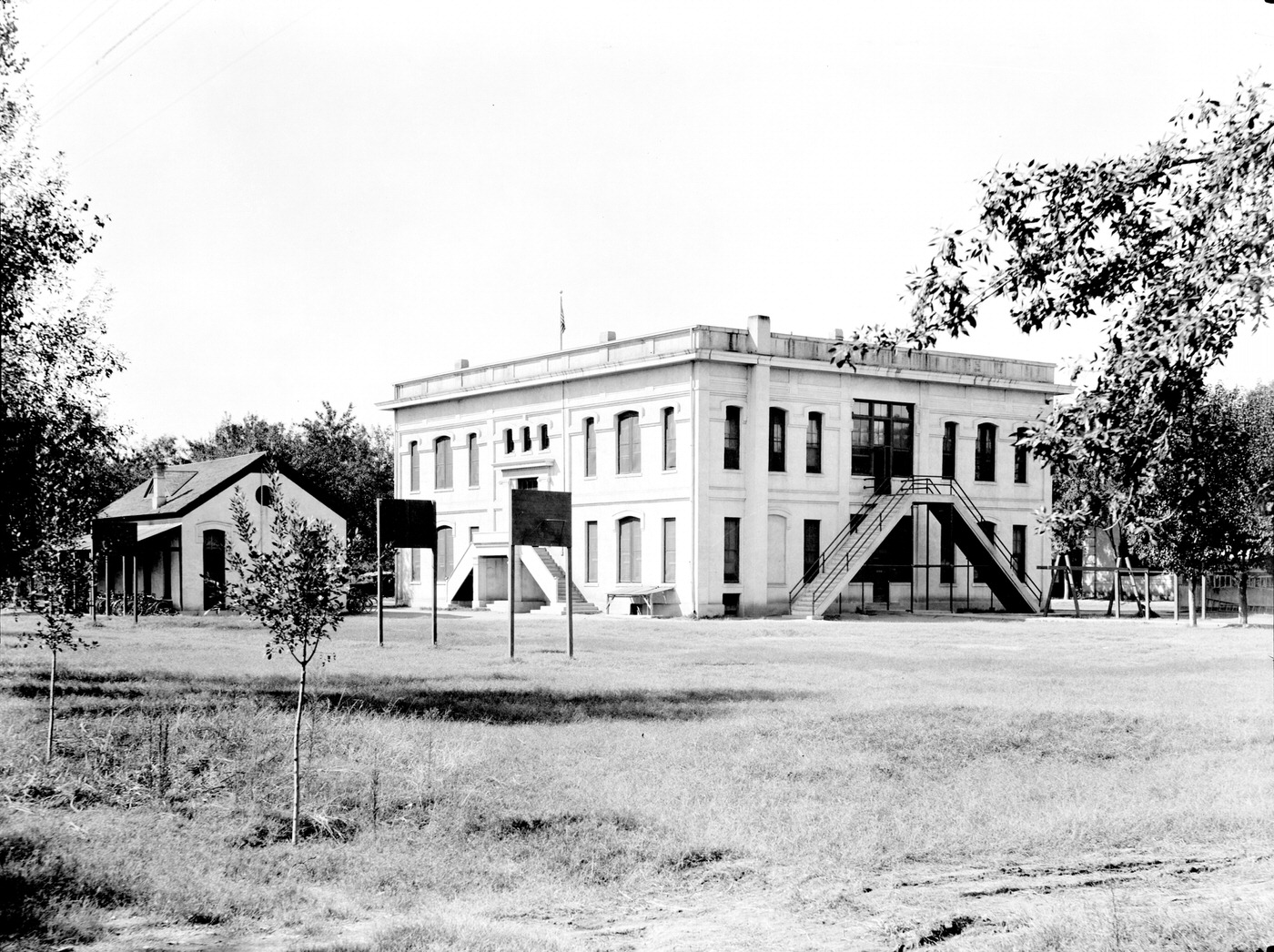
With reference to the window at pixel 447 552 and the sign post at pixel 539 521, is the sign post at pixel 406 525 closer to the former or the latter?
the sign post at pixel 539 521

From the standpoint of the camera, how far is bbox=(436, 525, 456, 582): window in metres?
52.9

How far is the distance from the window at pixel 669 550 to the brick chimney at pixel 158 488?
1956 cm

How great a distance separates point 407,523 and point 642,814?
774 inches

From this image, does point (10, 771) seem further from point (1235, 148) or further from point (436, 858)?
point (1235, 148)

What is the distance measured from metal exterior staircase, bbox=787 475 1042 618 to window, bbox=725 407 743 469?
15.5 ft

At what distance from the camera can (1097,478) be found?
11180mm

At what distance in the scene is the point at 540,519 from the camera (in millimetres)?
27391

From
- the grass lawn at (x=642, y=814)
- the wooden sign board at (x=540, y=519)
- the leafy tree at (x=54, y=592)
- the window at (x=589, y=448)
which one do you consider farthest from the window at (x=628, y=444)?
the leafy tree at (x=54, y=592)

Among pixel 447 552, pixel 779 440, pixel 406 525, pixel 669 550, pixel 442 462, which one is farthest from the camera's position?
pixel 442 462

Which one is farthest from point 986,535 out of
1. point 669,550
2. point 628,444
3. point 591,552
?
point 591,552

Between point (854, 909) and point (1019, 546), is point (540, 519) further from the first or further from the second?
point (1019, 546)

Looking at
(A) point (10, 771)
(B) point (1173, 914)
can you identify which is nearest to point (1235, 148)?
(B) point (1173, 914)

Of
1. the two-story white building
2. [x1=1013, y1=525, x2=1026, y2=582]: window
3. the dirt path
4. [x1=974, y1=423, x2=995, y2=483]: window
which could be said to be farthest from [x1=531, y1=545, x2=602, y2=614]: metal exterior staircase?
the dirt path

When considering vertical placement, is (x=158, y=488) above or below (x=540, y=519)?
above
